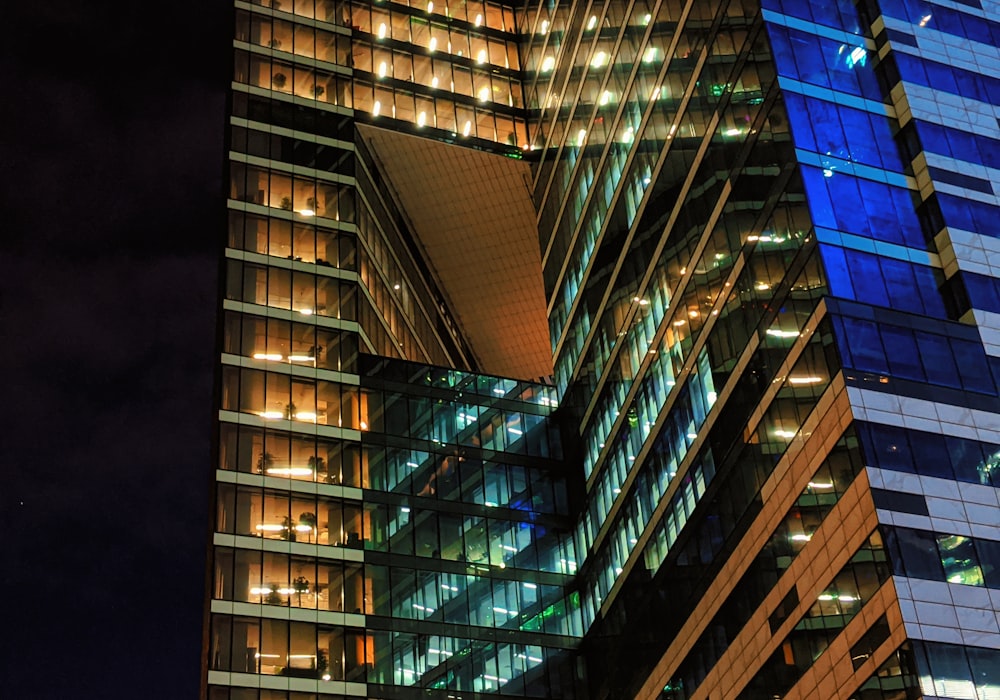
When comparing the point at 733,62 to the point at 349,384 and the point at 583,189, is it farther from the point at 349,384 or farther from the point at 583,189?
the point at 349,384

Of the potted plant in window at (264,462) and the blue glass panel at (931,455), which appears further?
the potted plant in window at (264,462)

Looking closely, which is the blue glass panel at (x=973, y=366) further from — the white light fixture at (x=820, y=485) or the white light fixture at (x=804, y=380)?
the white light fixture at (x=820, y=485)

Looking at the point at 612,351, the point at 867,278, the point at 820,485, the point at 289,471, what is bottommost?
the point at 820,485

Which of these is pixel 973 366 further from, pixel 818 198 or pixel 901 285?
pixel 818 198

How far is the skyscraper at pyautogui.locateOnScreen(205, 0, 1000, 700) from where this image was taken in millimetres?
56781

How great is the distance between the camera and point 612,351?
85.2 metres

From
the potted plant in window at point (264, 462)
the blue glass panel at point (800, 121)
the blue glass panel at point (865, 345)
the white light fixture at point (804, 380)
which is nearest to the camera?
the blue glass panel at point (865, 345)

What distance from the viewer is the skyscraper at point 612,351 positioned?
56.8 meters

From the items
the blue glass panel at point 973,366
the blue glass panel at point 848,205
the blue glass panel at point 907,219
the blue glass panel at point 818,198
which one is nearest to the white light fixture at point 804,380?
the blue glass panel at point 973,366

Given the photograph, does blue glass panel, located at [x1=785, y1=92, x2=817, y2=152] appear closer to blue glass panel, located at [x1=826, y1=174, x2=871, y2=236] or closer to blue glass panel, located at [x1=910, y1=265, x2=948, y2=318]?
blue glass panel, located at [x1=826, y1=174, x2=871, y2=236]

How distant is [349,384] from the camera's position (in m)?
90.2

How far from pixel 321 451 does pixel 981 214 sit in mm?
41608

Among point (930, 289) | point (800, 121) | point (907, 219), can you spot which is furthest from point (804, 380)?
point (800, 121)

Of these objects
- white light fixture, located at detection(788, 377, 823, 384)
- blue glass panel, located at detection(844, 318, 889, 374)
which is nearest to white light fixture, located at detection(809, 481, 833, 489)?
white light fixture, located at detection(788, 377, 823, 384)
